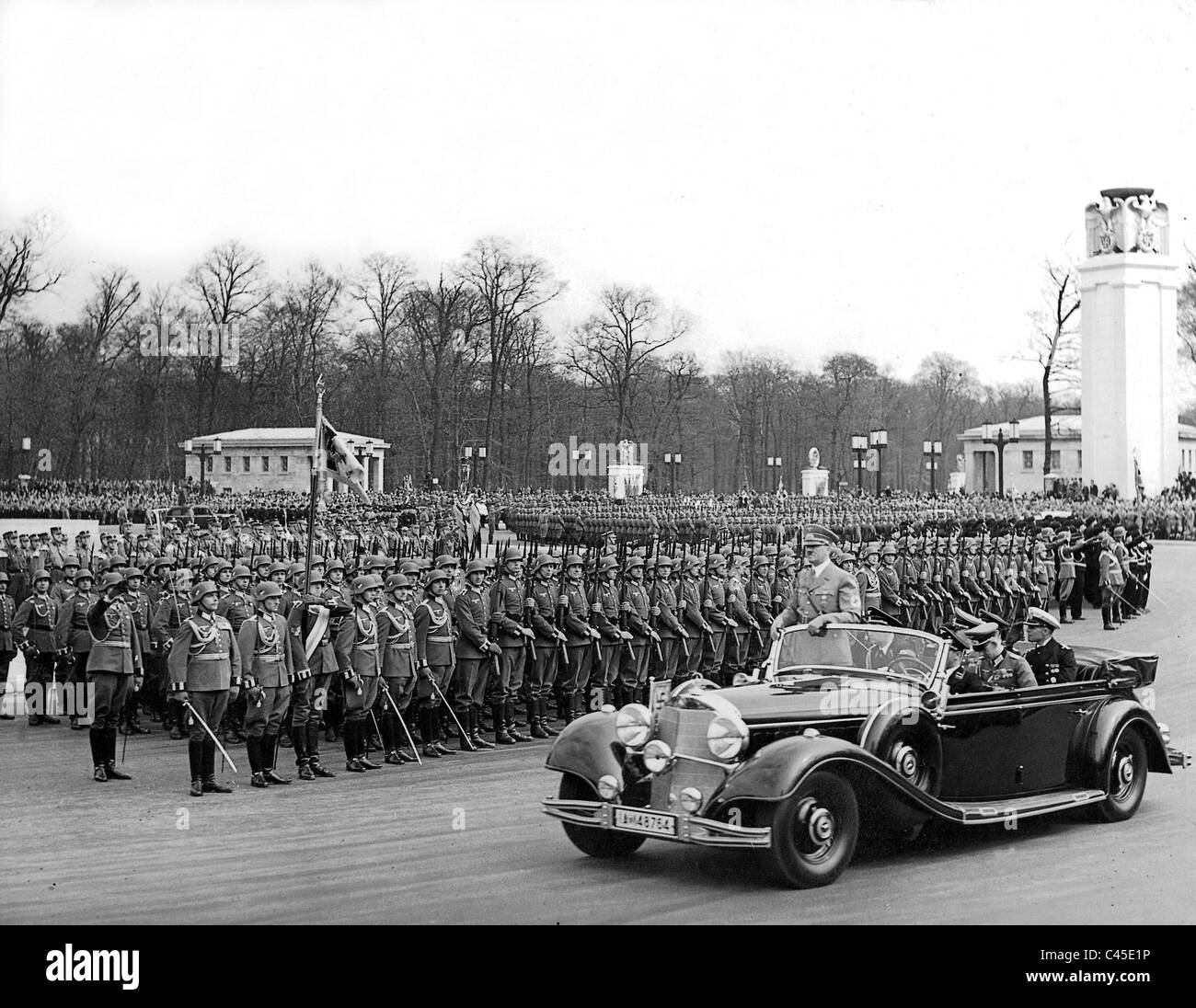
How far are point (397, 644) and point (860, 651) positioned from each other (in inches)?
154

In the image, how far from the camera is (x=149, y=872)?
6.74m

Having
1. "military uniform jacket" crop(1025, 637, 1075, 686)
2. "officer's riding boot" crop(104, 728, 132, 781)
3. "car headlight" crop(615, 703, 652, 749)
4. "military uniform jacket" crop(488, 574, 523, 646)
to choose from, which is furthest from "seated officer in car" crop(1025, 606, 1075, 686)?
"officer's riding boot" crop(104, 728, 132, 781)

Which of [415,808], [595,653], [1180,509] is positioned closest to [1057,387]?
[1180,509]

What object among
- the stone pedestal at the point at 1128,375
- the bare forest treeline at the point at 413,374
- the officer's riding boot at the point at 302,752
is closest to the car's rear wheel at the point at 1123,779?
the officer's riding boot at the point at 302,752

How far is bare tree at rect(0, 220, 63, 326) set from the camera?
16.8 meters

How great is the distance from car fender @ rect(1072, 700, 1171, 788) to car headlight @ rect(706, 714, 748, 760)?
2424 millimetres

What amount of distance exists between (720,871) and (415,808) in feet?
7.85

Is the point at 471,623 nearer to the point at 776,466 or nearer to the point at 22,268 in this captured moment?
the point at 22,268

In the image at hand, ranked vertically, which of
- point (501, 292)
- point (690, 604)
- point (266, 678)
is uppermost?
point (501, 292)

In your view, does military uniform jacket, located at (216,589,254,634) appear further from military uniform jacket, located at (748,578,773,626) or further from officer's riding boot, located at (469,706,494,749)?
military uniform jacket, located at (748,578,773,626)

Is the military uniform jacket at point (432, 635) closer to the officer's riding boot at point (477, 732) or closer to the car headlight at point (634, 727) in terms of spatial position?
the officer's riding boot at point (477, 732)

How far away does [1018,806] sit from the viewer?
24.3ft

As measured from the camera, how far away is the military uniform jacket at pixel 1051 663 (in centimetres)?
861

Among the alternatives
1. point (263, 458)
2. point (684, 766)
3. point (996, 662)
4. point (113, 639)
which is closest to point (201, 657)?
point (113, 639)
